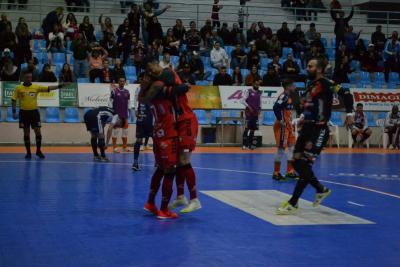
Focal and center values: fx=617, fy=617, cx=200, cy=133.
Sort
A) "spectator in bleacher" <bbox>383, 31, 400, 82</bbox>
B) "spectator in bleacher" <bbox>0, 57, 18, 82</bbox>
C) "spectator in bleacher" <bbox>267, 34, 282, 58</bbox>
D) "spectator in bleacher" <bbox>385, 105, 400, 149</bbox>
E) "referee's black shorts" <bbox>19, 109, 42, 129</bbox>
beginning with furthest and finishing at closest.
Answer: "spectator in bleacher" <bbox>383, 31, 400, 82</bbox> < "spectator in bleacher" <bbox>267, 34, 282, 58</bbox> < "spectator in bleacher" <bbox>385, 105, 400, 149</bbox> < "spectator in bleacher" <bbox>0, 57, 18, 82</bbox> < "referee's black shorts" <bbox>19, 109, 42, 129</bbox>

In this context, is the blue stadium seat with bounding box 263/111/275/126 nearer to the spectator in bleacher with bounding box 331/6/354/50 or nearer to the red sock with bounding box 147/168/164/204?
the spectator in bleacher with bounding box 331/6/354/50

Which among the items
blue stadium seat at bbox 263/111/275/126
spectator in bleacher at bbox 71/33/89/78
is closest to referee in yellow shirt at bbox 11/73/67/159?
spectator in bleacher at bbox 71/33/89/78

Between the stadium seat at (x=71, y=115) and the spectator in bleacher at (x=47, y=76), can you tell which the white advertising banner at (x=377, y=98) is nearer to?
the stadium seat at (x=71, y=115)

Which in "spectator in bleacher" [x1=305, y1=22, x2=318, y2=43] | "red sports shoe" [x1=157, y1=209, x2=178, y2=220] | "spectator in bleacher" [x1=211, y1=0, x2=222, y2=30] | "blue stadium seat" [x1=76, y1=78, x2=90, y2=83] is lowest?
"red sports shoe" [x1=157, y1=209, x2=178, y2=220]

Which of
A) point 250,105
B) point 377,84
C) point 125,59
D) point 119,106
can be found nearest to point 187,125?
point 119,106

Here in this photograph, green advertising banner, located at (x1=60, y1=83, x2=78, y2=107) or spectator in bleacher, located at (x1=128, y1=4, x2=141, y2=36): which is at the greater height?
spectator in bleacher, located at (x1=128, y1=4, x2=141, y2=36)

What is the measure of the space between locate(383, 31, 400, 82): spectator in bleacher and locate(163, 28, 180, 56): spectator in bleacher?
372 inches

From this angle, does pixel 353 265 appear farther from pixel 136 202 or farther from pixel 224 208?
pixel 136 202

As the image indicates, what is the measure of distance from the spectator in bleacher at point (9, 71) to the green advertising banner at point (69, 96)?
171 cm

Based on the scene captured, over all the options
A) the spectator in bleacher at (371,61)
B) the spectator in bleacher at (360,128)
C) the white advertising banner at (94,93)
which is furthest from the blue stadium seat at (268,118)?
the spectator in bleacher at (371,61)

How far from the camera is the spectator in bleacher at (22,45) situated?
21734 millimetres

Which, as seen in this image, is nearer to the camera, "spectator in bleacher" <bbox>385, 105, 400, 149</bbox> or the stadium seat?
the stadium seat

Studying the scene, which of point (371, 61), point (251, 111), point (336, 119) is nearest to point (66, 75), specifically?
point (251, 111)

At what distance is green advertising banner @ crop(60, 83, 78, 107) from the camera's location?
70.8ft
